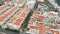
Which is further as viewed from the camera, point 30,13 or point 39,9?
point 39,9

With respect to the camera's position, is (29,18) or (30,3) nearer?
(29,18)

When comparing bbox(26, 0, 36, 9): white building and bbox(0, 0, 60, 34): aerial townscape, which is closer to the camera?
bbox(0, 0, 60, 34): aerial townscape

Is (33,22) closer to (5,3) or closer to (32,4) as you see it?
(32,4)

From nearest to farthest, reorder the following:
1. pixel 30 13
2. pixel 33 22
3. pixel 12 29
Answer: pixel 12 29 → pixel 33 22 → pixel 30 13

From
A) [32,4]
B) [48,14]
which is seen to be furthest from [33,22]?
[32,4]

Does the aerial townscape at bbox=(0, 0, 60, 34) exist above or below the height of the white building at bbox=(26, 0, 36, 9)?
below

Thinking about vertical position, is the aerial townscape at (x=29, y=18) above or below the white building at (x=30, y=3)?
below

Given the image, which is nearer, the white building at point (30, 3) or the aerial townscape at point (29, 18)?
the aerial townscape at point (29, 18)

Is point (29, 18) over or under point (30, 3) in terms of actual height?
under
